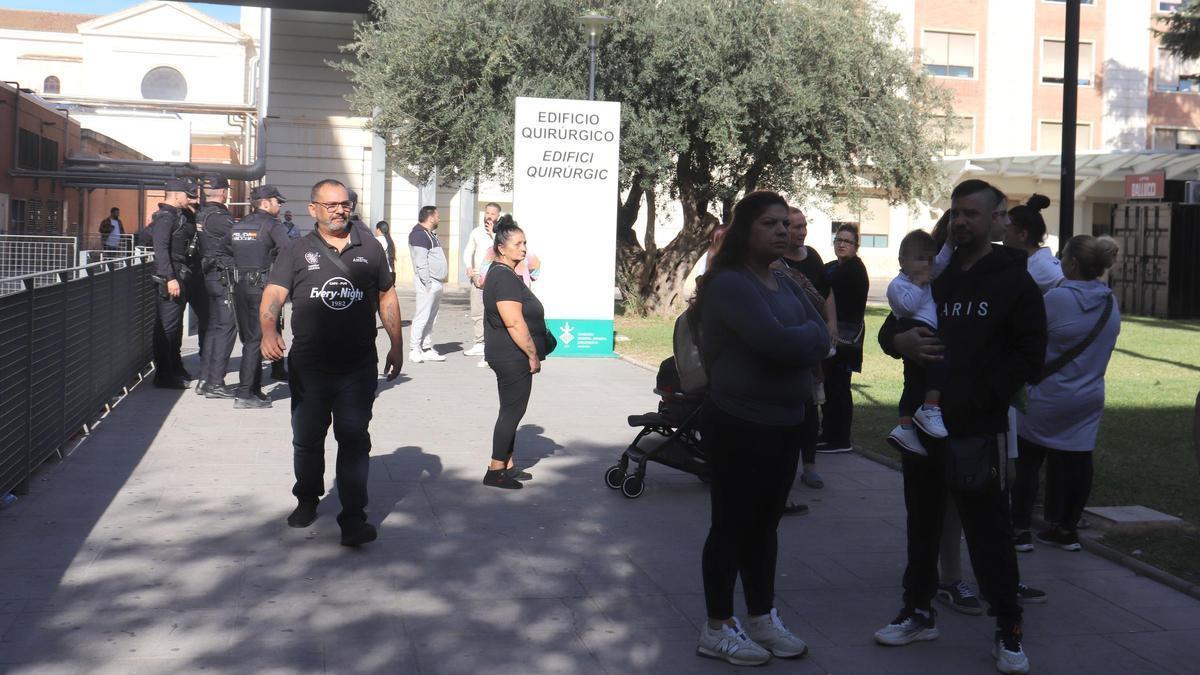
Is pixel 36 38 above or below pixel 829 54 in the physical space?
above

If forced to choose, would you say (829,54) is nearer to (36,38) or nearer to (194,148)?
(194,148)

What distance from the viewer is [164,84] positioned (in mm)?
74312

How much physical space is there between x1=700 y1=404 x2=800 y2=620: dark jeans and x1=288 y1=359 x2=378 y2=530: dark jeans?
220 cm

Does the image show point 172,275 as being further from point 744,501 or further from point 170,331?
point 744,501

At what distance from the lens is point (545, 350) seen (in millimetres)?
7730

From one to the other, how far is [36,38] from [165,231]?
76793 mm

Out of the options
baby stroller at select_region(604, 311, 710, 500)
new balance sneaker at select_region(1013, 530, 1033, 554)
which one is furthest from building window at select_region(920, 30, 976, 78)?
new balance sneaker at select_region(1013, 530, 1033, 554)

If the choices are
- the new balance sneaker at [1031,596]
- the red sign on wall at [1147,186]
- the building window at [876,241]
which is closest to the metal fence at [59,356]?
the new balance sneaker at [1031,596]

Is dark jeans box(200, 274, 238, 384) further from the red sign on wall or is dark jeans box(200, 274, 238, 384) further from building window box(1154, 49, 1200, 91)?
building window box(1154, 49, 1200, 91)

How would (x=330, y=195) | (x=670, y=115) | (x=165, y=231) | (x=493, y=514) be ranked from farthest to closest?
(x=670, y=115), (x=165, y=231), (x=493, y=514), (x=330, y=195)

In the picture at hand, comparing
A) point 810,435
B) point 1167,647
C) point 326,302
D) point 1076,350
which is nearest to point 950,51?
point 810,435

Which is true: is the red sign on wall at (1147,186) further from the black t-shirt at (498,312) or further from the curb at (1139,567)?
the black t-shirt at (498,312)

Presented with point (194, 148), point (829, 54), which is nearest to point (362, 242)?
point (829, 54)

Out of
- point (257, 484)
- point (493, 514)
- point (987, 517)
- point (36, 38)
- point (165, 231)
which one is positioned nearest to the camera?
point (987, 517)
